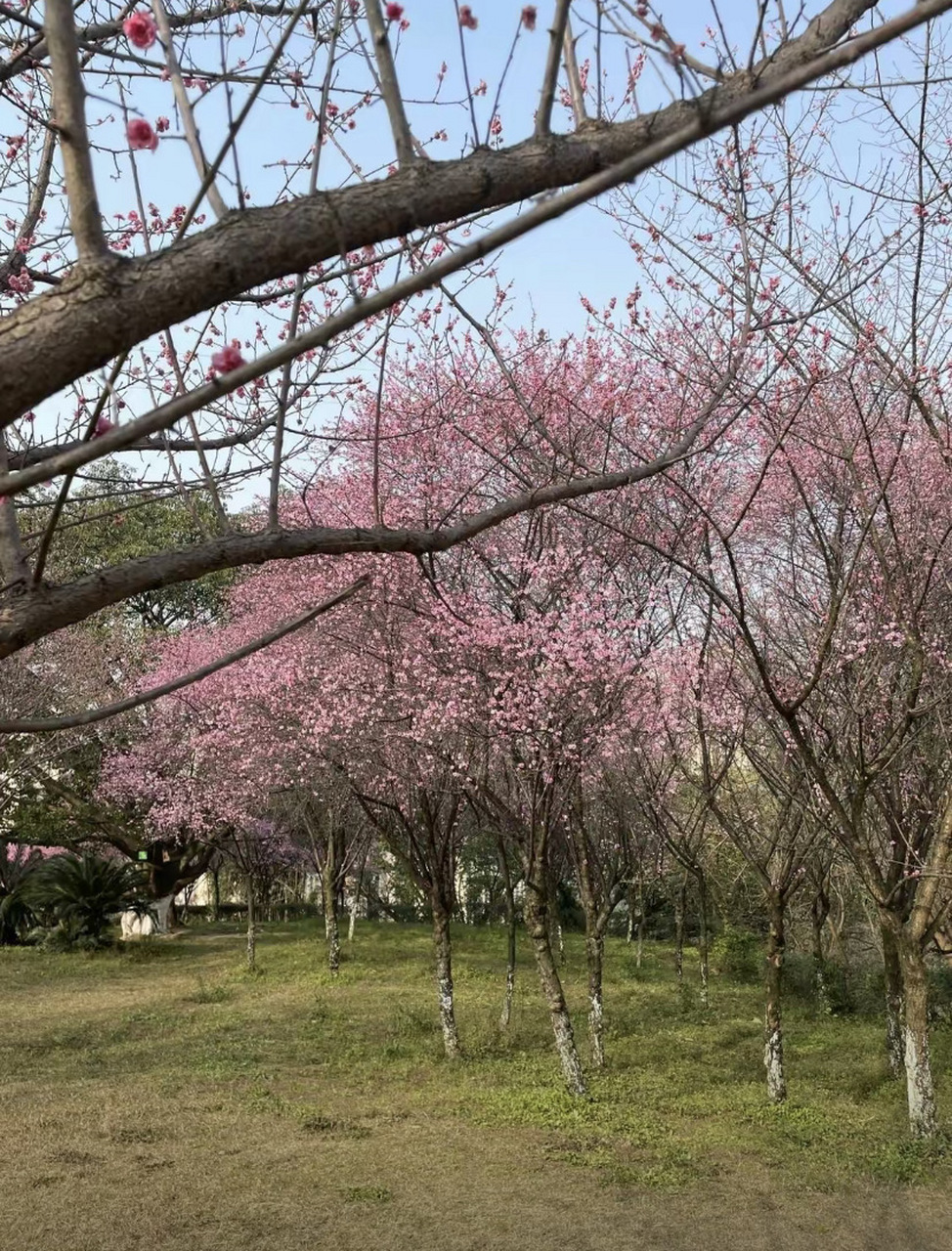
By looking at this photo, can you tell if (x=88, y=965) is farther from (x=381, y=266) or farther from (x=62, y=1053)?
(x=381, y=266)

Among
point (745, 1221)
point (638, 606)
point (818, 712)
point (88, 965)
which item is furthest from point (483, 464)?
point (88, 965)

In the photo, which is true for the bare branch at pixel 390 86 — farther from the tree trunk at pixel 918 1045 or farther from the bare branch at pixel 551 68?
the tree trunk at pixel 918 1045

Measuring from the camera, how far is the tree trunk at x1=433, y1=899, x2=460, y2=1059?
10.3 m

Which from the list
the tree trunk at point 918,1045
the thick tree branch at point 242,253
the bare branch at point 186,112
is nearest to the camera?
the thick tree branch at point 242,253

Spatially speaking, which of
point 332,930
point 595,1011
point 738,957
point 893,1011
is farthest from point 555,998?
point 738,957

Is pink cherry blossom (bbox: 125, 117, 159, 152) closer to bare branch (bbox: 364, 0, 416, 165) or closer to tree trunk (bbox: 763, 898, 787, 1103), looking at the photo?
bare branch (bbox: 364, 0, 416, 165)

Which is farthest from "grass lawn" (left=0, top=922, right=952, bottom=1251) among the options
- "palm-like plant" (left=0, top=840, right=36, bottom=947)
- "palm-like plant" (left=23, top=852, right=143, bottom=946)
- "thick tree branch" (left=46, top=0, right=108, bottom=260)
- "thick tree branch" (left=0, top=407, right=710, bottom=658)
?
"palm-like plant" (left=0, top=840, right=36, bottom=947)

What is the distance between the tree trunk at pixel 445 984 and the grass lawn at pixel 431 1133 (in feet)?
0.83

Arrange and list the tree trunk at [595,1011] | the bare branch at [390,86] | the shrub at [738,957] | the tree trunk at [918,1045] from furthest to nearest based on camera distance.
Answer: the shrub at [738,957]
the tree trunk at [595,1011]
the tree trunk at [918,1045]
the bare branch at [390,86]

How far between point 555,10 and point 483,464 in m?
9.14

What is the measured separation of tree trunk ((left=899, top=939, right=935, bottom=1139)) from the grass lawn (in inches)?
12.1

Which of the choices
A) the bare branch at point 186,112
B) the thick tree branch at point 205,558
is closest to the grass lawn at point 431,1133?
the thick tree branch at point 205,558

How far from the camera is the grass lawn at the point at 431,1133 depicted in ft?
19.5

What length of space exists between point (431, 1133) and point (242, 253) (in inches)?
296
